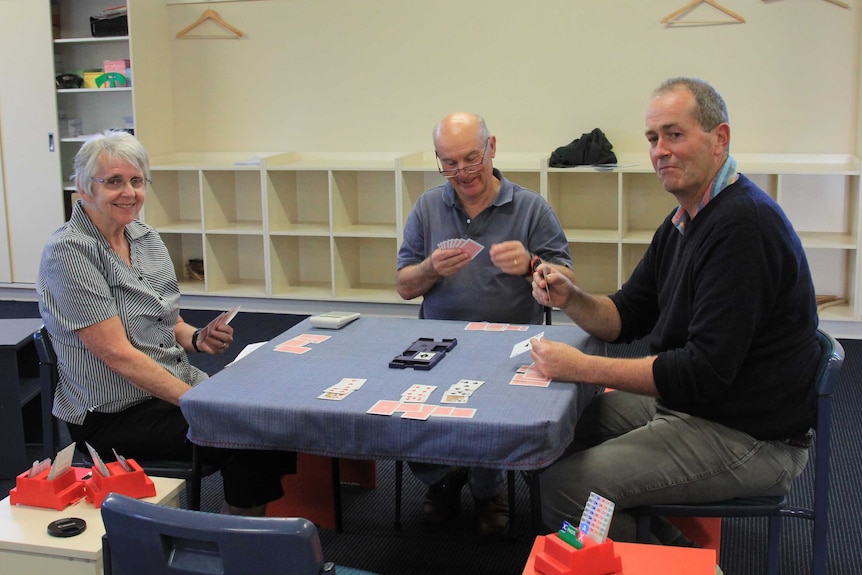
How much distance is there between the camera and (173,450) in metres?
2.59

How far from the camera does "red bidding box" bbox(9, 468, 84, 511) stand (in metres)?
2.10

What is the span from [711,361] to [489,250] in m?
1.17

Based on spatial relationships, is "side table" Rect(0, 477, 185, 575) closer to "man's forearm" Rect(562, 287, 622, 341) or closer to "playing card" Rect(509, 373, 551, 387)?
"playing card" Rect(509, 373, 551, 387)

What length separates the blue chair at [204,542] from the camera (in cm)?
148

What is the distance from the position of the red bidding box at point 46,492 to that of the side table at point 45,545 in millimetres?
20

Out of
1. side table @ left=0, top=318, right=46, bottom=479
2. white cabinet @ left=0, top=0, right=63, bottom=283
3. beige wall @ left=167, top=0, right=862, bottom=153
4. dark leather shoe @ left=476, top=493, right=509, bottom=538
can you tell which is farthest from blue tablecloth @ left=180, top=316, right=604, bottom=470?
white cabinet @ left=0, top=0, right=63, bottom=283

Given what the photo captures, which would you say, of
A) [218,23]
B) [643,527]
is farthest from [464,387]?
[218,23]

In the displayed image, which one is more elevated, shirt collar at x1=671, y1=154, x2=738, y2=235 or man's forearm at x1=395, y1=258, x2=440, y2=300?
shirt collar at x1=671, y1=154, x2=738, y2=235

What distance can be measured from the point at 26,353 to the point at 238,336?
190 centimetres

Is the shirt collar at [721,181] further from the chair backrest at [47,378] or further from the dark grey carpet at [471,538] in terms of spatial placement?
the chair backrest at [47,378]

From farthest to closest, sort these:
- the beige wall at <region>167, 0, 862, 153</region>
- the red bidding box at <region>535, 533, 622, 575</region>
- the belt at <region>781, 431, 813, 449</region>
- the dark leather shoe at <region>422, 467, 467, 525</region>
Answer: the beige wall at <region>167, 0, 862, 153</region>
the dark leather shoe at <region>422, 467, 467, 525</region>
the belt at <region>781, 431, 813, 449</region>
the red bidding box at <region>535, 533, 622, 575</region>

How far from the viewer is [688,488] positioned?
2.23 meters

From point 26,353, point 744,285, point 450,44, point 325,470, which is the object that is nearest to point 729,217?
point 744,285

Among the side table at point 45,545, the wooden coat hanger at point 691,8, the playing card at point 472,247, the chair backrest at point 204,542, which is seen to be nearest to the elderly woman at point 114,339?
the side table at point 45,545
